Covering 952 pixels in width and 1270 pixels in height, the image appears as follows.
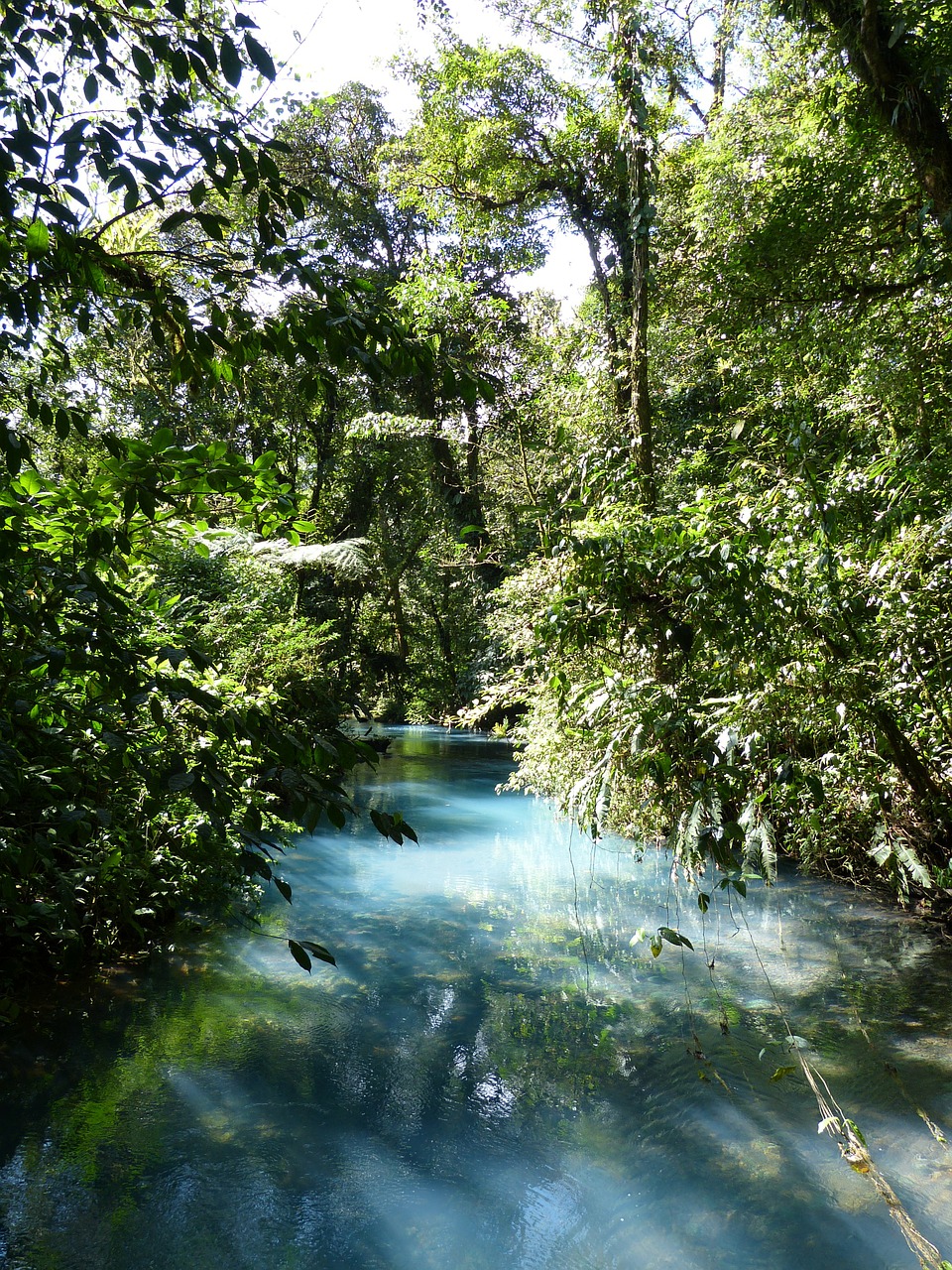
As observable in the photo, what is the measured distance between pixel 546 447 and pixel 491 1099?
4.44 metres

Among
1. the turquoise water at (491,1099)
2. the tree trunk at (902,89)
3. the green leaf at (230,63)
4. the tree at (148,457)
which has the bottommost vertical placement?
the turquoise water at (491,1099)

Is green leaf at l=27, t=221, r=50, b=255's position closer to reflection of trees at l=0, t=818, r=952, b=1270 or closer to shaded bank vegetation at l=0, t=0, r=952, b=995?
shaded bank vegetation at l=0, t=0, r=952, b=995

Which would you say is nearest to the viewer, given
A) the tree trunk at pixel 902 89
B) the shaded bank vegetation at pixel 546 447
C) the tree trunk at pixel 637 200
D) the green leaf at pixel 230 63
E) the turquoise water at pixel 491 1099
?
the green leaf at pixel 230 63

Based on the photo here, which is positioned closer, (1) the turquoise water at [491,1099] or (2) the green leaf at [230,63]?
(2) the green leaf at [230,63]

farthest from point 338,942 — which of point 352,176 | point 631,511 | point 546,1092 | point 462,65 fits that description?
point 352,176

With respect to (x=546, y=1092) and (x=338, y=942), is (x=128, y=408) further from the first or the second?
(x=546, y=1092)

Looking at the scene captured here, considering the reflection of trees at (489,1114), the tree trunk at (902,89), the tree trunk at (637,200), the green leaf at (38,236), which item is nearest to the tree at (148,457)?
the green leaf at (38,236)

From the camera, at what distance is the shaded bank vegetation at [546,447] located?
1.59 m

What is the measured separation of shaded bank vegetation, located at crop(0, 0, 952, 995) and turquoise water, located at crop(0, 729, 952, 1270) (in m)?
0.64

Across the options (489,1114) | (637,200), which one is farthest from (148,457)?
(637,200)

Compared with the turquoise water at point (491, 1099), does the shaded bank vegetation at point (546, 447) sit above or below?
above

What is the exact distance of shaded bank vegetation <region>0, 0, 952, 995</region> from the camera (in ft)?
5.21

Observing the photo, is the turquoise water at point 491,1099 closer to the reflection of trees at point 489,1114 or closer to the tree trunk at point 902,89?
the reflection of trees at point 489,1114

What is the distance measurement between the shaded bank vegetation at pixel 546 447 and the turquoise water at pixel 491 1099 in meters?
0.64
